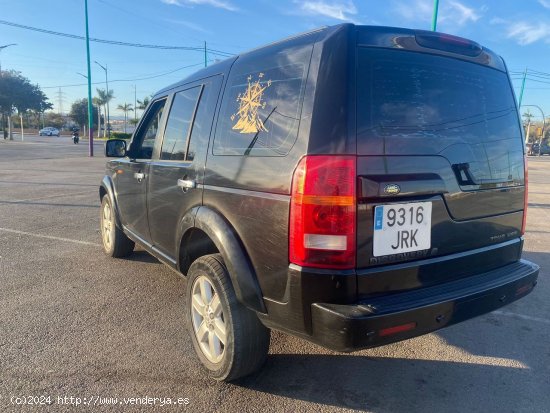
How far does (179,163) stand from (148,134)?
3.46 ft

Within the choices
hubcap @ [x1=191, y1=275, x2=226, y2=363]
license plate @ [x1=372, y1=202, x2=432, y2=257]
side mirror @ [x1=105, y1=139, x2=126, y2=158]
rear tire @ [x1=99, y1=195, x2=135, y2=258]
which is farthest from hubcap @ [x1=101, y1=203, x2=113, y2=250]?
license plate @ [x1=372, y1=202, x2=432, y2=257]

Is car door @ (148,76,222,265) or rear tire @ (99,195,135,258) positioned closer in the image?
car door @ (148,76,222,265)

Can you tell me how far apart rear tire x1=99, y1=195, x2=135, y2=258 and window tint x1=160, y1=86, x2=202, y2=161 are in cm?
163

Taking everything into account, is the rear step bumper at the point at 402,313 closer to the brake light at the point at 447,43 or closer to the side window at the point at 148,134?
the brake light at the point at 447,43

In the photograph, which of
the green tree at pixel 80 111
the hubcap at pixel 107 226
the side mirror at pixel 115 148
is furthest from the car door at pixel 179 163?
the green tree at pixel 80 111

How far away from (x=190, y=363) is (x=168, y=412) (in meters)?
0.51

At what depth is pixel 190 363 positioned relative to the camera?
9.37ft

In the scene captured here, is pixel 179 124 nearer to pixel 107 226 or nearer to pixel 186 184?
pixel 186 184

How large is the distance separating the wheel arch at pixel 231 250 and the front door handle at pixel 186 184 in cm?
18

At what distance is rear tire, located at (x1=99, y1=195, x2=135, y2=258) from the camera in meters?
4.89

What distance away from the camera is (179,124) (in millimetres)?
3373

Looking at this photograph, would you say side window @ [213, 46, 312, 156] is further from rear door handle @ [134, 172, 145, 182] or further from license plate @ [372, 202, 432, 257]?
rear door handle @ [134, 172, 145, 182]

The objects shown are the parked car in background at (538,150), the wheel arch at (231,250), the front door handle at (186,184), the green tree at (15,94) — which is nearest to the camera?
the wheel arch at (231,250)

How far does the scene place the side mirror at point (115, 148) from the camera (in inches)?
172
